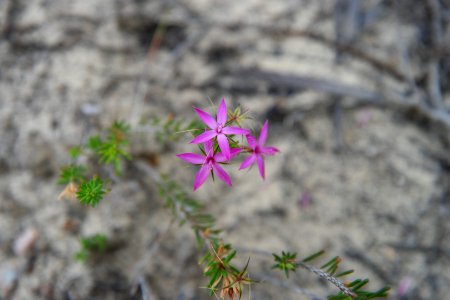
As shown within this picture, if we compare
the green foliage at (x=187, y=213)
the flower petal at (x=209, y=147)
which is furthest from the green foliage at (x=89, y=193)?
the flower petal at (x=209, y=147)

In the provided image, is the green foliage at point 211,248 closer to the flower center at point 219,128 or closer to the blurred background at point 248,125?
the blurred background at point 248,125

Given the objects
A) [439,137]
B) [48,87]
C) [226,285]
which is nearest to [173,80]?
[48,87]

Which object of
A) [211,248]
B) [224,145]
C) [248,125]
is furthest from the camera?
[248,125]

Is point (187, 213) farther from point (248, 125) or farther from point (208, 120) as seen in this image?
point (248, 125)

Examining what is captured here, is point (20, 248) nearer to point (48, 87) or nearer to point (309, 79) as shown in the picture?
point (48, 87)

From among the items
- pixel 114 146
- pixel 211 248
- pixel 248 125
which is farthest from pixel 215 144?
pixel 248 125

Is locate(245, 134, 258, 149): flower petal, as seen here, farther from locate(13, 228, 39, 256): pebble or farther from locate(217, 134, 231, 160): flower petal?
locate(13, 228, 39, 256): pebble

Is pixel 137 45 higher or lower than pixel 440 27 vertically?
lower
